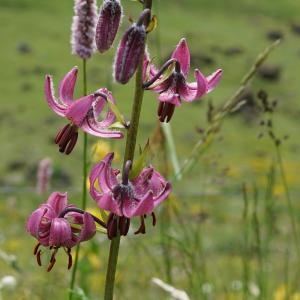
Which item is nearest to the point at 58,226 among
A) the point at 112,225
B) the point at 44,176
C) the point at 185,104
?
the point at 112,225

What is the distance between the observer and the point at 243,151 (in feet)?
145

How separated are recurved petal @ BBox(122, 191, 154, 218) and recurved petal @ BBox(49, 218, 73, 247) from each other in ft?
0.45

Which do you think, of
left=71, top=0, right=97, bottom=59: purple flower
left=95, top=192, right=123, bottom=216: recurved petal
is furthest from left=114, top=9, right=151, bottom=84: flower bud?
left=71, top=0, right=97, bottom=59: purple flower

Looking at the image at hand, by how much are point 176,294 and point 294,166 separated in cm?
3826

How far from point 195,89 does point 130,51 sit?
0.74ft

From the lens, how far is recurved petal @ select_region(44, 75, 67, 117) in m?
1.63

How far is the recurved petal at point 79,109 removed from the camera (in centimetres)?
164

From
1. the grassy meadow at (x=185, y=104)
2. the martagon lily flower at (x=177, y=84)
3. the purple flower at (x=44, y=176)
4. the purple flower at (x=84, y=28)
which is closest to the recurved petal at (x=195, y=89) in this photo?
the martagon lily flower at (x=177, y=84)

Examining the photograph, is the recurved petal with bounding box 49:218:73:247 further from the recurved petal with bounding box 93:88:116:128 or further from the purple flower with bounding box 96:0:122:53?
the purple flower with bounding box 96:0:122:53

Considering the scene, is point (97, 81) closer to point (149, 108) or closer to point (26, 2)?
point (149, 108)

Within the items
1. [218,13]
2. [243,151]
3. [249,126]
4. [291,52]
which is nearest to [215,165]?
[243,151]

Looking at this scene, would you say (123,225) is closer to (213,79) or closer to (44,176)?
(213,79)

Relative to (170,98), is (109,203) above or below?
below

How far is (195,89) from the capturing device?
1.70 metres
